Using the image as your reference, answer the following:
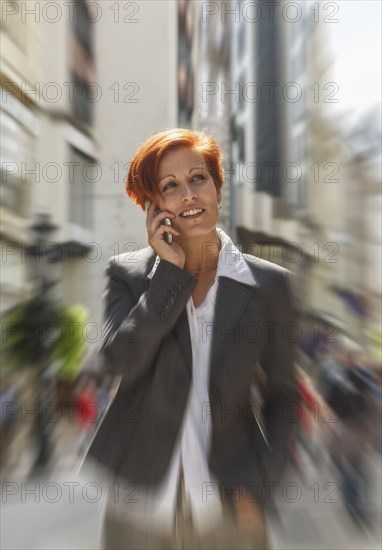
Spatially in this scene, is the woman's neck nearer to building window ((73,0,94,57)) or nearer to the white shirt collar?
the white shirt collar

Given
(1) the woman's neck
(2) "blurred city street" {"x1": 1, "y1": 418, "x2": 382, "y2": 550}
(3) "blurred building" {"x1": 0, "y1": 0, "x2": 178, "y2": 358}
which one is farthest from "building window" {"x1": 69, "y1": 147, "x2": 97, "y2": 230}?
(1) the woman's neck

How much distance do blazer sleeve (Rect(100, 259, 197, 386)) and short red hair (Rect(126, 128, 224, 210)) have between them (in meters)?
0.16

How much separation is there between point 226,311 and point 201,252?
0.49 ft

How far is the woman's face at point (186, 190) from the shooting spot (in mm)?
1217

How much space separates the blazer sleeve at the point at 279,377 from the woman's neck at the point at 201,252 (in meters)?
0.16

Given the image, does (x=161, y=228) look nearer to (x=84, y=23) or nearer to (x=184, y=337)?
(x=184, y=337)

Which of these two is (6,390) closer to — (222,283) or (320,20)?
(222,283)

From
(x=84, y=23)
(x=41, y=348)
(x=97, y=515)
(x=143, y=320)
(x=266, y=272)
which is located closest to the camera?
(x=143, y=320)

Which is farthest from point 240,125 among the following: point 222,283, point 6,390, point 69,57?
point 222,283

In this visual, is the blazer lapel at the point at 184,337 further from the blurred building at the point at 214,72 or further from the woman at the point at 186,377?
the blurred building at the point at 214,72

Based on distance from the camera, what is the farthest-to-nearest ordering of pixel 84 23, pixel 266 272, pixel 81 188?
pixel 84 23, pixel 81 188, pixel 266 272

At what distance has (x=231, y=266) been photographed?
Result: 1.28m

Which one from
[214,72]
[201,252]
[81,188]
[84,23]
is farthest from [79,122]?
[201,252]

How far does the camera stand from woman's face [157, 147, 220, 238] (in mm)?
1217
